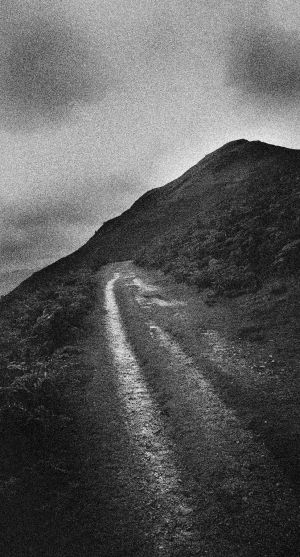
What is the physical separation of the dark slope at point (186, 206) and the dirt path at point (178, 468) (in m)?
24.8

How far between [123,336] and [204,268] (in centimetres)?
1118

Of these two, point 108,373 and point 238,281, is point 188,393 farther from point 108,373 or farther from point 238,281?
point 238,281

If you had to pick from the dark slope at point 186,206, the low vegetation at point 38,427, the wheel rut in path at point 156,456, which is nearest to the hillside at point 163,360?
the low vegetation at point 38,427

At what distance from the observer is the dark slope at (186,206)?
4616 cm

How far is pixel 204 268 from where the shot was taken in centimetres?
2503

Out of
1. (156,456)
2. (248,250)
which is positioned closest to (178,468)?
(156,456)

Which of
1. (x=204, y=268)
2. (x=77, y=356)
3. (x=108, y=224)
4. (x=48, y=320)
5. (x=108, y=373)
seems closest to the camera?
(x=108, y=373)

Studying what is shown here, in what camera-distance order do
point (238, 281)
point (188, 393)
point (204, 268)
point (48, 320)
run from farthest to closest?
point (204, 268) → point (238, 281) → point (48, 320) → point (188, 393)

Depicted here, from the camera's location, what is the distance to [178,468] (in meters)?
7.23

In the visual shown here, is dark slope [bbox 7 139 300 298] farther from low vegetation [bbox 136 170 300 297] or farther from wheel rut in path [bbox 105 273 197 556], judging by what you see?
wheel rut in path [bbox 105 273 197 556]

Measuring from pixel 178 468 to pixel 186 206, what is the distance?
62592 millimetres

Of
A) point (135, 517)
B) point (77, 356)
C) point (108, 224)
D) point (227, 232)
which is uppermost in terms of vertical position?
point (108, 224)

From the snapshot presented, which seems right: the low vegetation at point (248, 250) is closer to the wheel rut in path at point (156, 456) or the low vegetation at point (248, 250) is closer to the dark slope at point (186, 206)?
the dark slope at point (186, 206)

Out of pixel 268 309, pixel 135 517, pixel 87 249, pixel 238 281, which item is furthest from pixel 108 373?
pixel 87 249
